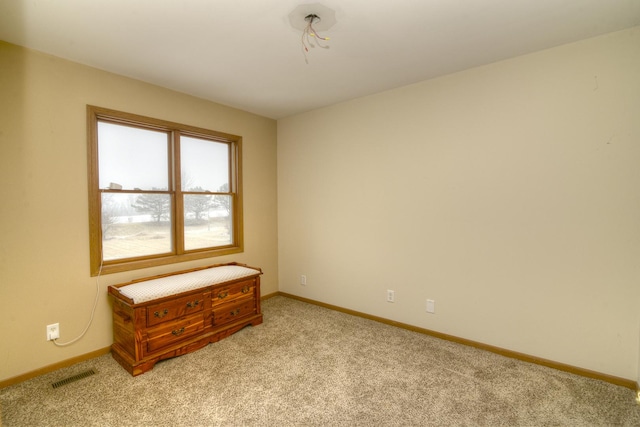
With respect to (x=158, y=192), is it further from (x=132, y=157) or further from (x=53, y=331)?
(x=53, y=331)

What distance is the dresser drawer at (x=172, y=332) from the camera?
99.9 inches

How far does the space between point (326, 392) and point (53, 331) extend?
2226 millimetres

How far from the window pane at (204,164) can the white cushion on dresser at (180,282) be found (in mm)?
974

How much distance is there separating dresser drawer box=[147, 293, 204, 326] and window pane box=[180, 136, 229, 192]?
1.26 meters

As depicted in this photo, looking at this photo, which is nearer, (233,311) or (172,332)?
(172,332)

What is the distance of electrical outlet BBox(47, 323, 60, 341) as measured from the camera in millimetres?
2461

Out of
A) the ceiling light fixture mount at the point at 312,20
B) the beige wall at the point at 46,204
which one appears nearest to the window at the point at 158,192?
the beige wall at the point at 46,204

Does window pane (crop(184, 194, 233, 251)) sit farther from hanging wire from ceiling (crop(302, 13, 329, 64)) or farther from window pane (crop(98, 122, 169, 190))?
hanging wire from ceiling (crop(302, 13, 329, 64))

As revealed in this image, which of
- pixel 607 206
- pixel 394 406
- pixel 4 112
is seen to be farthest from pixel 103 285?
pixel 607 206

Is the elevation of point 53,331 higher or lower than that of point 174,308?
lower

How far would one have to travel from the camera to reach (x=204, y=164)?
12.0 feet

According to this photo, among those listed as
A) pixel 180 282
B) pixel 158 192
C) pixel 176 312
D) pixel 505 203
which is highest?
pixel 158 192

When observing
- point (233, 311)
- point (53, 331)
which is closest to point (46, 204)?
point (53, 331)

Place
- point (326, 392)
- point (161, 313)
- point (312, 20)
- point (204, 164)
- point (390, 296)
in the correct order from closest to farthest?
point (312, 20)
point (326, 392)
point (161, 313)
point (390, 296)
point (204, 164)
